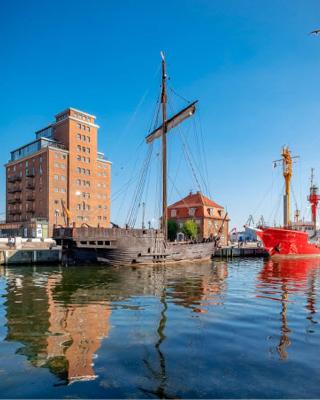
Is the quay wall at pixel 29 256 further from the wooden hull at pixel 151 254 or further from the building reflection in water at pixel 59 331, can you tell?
the building reflection in water at pixel 59 331

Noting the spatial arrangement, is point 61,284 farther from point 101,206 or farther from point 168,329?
point 101,206

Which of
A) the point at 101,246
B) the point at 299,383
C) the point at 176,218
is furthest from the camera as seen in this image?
the point at 176,218

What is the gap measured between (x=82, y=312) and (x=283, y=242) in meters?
42.8

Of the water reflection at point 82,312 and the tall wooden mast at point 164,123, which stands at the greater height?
the tall wooden mast at point 164,123

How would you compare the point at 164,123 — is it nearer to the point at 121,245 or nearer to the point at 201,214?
the point at 121,245

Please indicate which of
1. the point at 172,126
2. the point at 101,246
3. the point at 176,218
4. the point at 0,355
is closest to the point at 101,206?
the point at 176,218

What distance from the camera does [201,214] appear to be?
75562mm

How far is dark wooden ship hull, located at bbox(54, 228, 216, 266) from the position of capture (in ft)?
104

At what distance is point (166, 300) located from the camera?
1527 centimetres

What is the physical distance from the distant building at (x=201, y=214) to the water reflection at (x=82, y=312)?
171 feet

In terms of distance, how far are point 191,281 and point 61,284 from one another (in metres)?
8.75

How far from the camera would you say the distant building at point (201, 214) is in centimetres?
7528

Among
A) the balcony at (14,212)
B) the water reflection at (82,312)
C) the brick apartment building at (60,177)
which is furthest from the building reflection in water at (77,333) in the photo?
the balcony at (14,212)

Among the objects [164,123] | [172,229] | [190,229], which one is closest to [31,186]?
[172,229]
